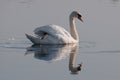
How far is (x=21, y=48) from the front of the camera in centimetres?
1498

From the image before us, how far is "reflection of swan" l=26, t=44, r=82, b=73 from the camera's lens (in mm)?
13227

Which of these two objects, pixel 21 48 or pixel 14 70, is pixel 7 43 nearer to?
pixel 21 48

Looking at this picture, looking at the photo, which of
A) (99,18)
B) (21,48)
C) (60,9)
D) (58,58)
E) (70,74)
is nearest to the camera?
(70,74)

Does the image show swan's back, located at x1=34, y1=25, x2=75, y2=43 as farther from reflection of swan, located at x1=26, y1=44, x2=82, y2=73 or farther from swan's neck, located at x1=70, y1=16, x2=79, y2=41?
swan's neck, located at x1=70, y1=16, x2=79, y2=41

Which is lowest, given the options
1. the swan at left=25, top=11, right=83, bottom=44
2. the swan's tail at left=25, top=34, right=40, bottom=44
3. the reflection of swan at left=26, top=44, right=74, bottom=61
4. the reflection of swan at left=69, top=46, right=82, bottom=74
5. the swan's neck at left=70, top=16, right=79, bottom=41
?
the reflection of swan at left=69, top=46, right=82, bottom=74

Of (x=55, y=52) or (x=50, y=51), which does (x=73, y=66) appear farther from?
(x=50, y=51)

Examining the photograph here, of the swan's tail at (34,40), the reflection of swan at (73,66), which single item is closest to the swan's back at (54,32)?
the swan's tail at (34,40)

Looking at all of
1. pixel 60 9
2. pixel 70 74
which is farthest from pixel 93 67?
pixel 60 9

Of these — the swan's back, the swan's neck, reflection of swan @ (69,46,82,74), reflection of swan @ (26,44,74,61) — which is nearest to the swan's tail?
the swan's back

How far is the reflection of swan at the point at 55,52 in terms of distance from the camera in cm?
1323

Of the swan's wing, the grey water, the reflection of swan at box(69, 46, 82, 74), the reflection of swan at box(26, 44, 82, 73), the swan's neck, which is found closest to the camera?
the grey water

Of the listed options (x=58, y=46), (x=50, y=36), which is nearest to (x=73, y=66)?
(x=58, y=46)

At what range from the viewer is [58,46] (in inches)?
610

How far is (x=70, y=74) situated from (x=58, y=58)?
1617 mm
